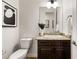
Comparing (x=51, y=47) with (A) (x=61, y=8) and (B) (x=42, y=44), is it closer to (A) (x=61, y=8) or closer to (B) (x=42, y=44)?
(B) (x=42, y=44)

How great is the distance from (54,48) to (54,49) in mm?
27

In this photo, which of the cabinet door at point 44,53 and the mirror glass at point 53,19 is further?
the mirror glass at point 53,19

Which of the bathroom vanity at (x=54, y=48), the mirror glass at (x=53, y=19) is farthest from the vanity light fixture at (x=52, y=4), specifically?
the bathroom vanity at (x=54, y=48)

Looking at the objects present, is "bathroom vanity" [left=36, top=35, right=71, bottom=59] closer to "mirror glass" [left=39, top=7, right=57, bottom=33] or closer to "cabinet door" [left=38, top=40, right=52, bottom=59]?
"cabinet door" [left=38, top=40, right=52, bottom=59]

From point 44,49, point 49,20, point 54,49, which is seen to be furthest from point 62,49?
point 49,20

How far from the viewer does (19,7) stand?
4531 mm

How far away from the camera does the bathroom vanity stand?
331 centimetres

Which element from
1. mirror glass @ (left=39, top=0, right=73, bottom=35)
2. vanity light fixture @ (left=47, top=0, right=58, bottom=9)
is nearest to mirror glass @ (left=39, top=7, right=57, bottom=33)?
mirror glass @ (left=39, top=0, right=73, bottom=35)

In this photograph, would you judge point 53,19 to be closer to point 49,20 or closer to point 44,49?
point 49,20

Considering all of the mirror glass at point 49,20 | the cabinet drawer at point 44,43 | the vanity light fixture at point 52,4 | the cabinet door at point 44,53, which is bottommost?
the cabinet door at point 44,53

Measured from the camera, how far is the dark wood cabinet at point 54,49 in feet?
10.9

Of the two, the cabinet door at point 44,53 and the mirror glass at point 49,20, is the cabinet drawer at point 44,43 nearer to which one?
the cabinet door at point 44,53

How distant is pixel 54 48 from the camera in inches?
131

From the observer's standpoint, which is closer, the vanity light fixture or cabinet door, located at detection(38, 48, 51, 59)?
cabinet door, located at detection(38, 48, 51, 59)
